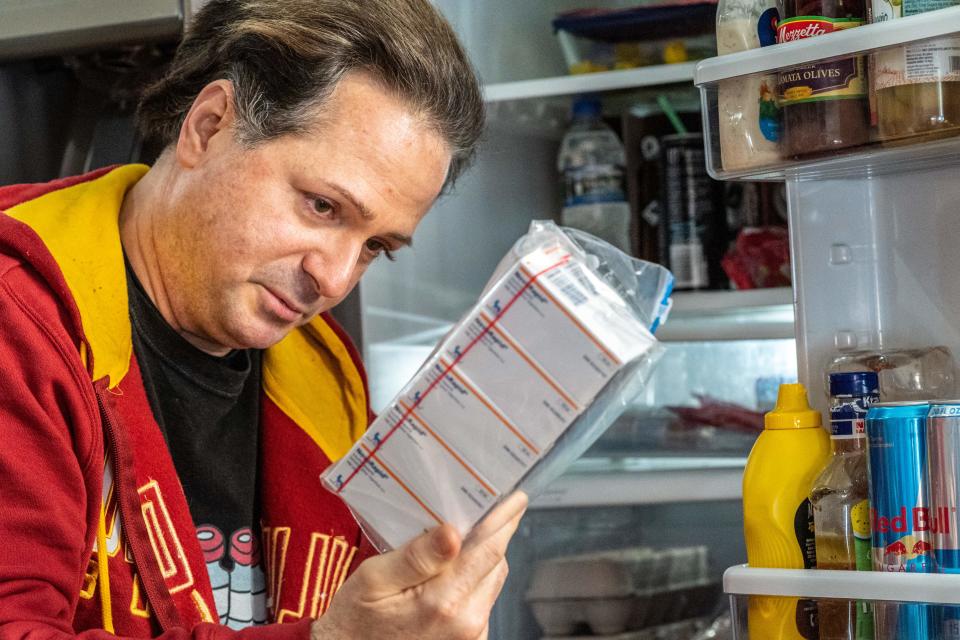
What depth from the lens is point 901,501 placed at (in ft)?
2.74

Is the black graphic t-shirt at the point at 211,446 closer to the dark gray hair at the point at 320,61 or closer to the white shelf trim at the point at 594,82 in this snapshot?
the dark gray hair at the point at 320,61

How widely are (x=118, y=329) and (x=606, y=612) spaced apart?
0.98 metres

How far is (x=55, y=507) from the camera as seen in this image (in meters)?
0.94

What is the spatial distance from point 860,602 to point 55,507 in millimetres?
663

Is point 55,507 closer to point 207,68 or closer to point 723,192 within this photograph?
point 207,68

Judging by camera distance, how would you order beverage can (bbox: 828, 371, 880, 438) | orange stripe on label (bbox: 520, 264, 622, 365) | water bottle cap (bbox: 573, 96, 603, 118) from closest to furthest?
orange stripe on label (bbox: 520, 264, 622, 365)
beverage can (bbox: 828, 371, 880, 438)
water bottle cap (bbox: 573, 96, 603, 118)

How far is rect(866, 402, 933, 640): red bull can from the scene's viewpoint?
83 cm

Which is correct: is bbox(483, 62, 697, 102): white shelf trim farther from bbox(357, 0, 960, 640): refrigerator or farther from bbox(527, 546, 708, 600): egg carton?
bbox(527, 546, 708, 600): egg carton

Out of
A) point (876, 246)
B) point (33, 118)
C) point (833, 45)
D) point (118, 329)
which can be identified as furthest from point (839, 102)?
point (33, 118)

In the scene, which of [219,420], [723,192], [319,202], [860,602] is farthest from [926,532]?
[723,192]

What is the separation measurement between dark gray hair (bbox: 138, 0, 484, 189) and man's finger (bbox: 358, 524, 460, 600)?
47cm

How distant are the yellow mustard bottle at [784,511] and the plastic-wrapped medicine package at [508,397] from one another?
210 millimetres

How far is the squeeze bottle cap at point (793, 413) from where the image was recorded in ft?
3.18

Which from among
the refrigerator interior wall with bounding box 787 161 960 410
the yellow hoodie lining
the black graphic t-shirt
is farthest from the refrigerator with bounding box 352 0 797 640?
the refrigerator interior wall with bounding box 787 161 960 410
